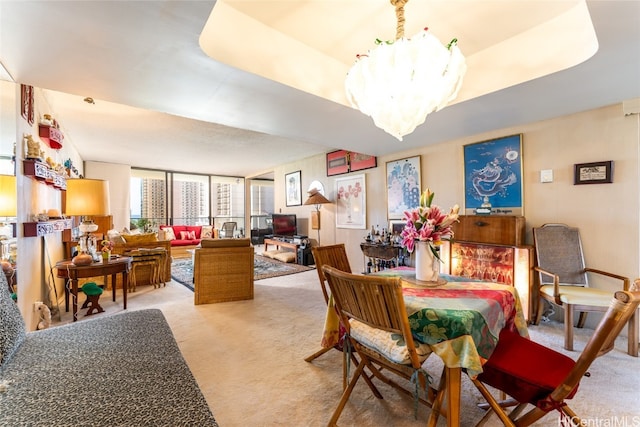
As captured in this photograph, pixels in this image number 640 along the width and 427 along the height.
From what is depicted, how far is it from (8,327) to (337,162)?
5212mm

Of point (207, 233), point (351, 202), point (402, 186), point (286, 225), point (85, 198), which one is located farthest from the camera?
point (207, 233)

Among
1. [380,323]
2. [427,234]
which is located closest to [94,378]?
[380,323]

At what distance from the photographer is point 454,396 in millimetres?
1185

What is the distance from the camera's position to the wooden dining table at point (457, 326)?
45.8 inches

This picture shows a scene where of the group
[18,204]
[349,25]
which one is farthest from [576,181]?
[18,204]

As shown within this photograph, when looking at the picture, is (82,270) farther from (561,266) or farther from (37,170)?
(561,266)

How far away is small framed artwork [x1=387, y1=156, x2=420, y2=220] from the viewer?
425cm

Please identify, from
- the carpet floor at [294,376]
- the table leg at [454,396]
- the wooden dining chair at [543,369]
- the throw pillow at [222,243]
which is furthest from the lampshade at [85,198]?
the wooden dining chair at [543,369]

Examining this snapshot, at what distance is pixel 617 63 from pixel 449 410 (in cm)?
259

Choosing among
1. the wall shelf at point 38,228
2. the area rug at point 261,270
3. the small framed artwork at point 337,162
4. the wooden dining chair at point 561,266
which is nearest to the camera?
the wall shelf at point 38,228

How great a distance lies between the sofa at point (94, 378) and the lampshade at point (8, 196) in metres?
0.95

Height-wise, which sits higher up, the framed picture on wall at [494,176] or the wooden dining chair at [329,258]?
the framed picture on wall at [494,176]

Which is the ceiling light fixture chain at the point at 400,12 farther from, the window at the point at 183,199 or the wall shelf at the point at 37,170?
the window at the point at 183,199

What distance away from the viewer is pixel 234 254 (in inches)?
144
